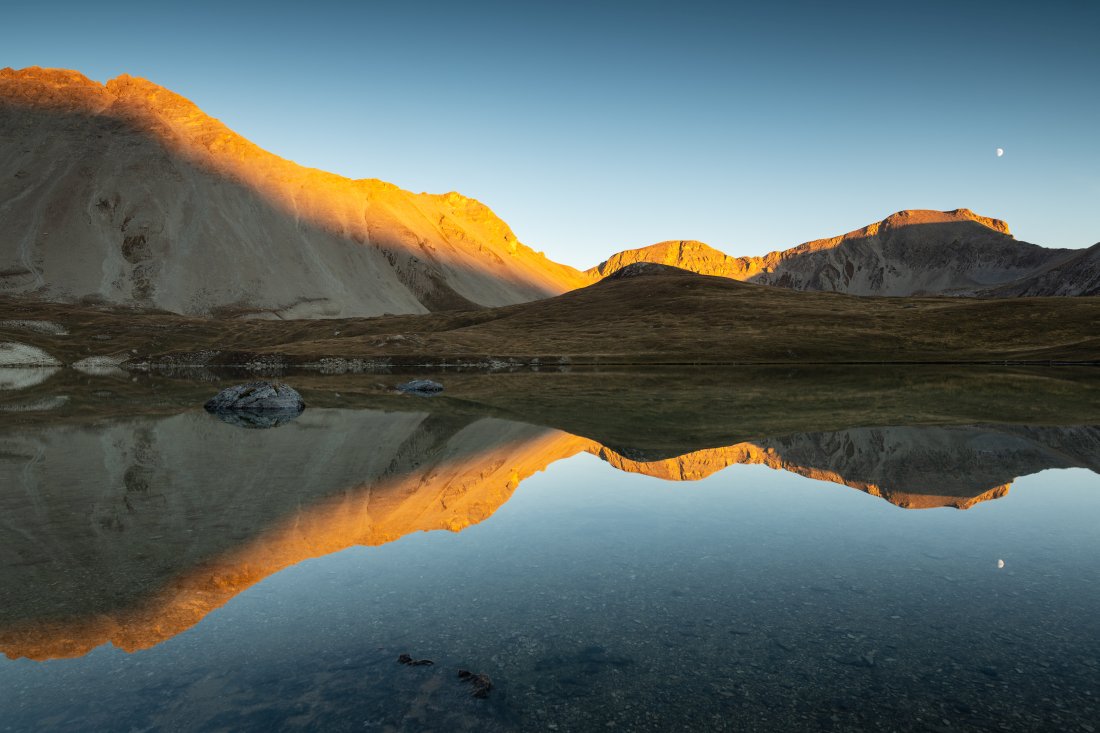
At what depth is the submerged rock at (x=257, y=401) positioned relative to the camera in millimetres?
49594

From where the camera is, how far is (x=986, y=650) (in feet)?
35.2

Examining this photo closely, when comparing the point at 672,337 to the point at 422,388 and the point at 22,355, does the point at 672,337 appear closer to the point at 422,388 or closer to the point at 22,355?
the point at 422,388

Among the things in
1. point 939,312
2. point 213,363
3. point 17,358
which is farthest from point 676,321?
point 17,358

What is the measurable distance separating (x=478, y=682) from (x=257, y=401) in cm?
4628

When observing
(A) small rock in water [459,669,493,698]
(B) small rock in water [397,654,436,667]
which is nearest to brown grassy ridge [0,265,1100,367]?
(B) small rock in water [397,654,436,667]

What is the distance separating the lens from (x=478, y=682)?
9805 millimetres

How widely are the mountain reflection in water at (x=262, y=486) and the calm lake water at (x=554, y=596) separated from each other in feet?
0.44

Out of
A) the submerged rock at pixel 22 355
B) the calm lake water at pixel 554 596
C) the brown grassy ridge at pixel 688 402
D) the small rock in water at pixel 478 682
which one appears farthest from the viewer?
the submerged rock at pixel 22 355

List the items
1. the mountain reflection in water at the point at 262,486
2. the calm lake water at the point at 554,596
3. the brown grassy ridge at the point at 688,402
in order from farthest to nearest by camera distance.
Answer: the brown grassy ridge at the point at 688,402, the mountain reflection in water at the point at 262,486, the calm lake water at the point at 554,596

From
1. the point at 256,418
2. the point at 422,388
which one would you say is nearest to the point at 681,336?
the point at 422,388

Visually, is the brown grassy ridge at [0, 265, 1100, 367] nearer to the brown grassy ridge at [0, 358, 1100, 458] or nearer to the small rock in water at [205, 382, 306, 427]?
the brown grassy ridge at [0, 358, 1100, 458]

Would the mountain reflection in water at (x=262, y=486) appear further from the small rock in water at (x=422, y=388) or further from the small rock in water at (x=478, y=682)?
the small rock in water at (x=422, y=388)

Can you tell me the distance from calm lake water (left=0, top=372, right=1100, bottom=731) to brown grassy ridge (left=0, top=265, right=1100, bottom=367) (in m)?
99.4

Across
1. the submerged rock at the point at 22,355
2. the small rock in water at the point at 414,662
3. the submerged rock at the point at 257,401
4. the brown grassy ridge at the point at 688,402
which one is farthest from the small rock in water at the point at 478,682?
the submerged rock at the point at 22,355
